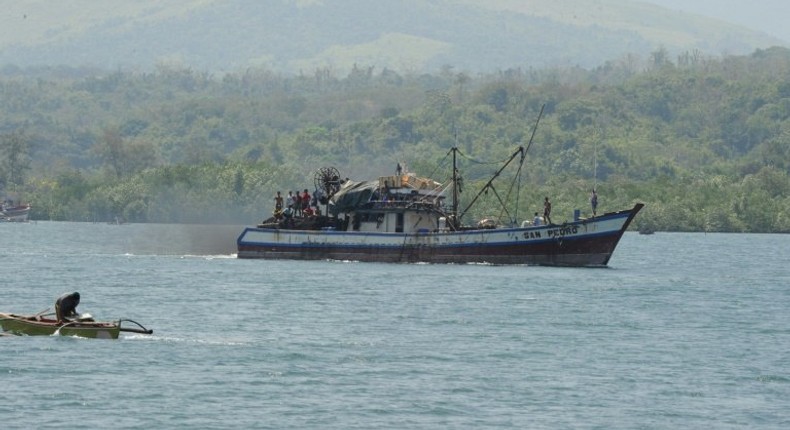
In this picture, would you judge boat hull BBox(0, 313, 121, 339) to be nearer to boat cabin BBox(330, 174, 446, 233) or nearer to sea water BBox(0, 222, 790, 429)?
sea water BBox(0, 222, 790, 429)

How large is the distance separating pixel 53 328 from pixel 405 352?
12.0 meters

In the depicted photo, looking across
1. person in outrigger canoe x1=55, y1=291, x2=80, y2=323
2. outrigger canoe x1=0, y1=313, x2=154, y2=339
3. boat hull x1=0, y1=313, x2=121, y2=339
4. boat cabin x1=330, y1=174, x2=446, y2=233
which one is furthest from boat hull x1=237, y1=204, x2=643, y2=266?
person in outrigger canoe x1=55, y1=291, x2=80, y2=323

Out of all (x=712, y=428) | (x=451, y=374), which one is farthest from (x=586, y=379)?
(x=712, y=428)

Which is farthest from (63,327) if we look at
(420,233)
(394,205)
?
(420,233)

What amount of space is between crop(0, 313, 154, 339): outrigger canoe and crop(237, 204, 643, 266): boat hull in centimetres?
4240

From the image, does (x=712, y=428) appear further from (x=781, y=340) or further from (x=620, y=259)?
(x=620, y=259)

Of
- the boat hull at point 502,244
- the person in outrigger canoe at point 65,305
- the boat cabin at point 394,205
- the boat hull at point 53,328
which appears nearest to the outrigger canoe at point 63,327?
the boat hull at point 53,328

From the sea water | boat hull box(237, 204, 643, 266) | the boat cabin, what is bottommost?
the sea water

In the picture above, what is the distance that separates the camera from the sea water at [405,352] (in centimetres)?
4541

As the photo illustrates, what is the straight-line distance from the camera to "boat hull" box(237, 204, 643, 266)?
319ft

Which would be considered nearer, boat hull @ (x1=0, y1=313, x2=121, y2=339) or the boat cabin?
boat hull @ (x1=0, y1=313, x2=121, y2=339)

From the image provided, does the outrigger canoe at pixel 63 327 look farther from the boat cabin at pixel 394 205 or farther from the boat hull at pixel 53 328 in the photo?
the boat cabin at pixel 394 205

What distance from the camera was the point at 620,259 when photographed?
122062 millimetres

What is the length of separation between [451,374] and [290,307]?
2200cm
